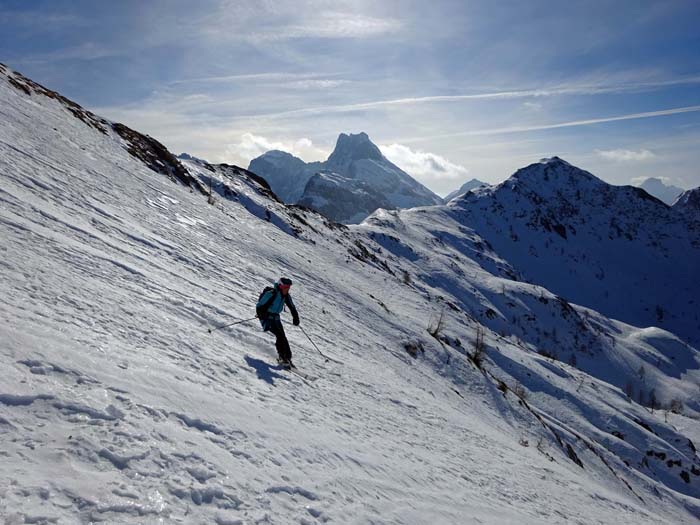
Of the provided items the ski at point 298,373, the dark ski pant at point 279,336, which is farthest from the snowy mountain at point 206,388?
the dark ski pant at point 279,336

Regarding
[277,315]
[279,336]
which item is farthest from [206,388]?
[277,315]

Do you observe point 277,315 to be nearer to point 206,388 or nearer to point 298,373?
point 298,373

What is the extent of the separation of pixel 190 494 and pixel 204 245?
1811cm

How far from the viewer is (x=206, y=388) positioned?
8.53m

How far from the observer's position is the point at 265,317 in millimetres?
13039

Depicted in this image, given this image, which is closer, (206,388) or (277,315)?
(206,388)

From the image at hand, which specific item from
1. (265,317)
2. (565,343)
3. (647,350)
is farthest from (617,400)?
(647,350)

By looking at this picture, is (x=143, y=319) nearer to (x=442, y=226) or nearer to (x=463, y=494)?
(x=463, y=494)

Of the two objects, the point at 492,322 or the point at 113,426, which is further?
the point at 492,322

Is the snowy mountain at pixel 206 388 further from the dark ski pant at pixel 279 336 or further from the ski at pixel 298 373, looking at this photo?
the dark ski pant at pixel 279 336

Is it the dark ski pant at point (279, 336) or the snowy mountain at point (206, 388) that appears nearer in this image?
the snowy mountain at point (206, 388)

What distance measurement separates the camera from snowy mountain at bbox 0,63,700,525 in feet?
17.9

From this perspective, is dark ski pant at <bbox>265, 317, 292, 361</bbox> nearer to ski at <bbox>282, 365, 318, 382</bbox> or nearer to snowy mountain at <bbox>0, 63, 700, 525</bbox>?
ski at <bbox>282, 365, 318, 382</bbox>

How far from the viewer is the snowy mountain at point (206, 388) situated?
17.9ft
